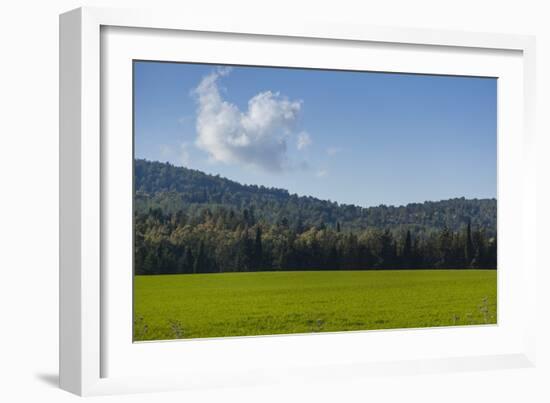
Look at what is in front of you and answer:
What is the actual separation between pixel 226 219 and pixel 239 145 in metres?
0.57

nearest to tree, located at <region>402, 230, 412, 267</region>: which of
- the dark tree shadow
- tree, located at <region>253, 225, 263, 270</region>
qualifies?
tree, located at <region>253, 225, 263, 270</region>

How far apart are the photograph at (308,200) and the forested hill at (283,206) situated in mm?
10

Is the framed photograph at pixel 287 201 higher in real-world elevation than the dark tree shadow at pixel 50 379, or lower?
higher

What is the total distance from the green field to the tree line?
0.25ft

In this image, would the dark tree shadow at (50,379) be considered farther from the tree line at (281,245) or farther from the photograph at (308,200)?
the tree line at (281,245)

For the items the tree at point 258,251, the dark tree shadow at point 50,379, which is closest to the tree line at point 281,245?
the tree at point 258,251

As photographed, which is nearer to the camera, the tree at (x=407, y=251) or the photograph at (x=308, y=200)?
the photograph at (x=308, y=200)

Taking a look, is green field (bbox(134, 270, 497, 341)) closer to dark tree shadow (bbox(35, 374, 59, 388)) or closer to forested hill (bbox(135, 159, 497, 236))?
forested hill (bbox(135, 159, 497, 236))

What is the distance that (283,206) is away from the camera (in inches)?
283

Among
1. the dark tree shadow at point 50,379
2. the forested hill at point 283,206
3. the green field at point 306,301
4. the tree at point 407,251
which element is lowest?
the dark tree shadow at point 50,379

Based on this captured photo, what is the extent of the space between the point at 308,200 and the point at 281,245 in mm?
415

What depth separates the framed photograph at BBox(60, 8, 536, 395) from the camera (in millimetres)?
6602

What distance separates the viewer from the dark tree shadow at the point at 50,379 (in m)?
6.84

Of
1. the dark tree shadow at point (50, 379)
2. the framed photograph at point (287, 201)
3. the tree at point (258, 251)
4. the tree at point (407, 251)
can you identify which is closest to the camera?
the framed photograph at point (287, 201)
